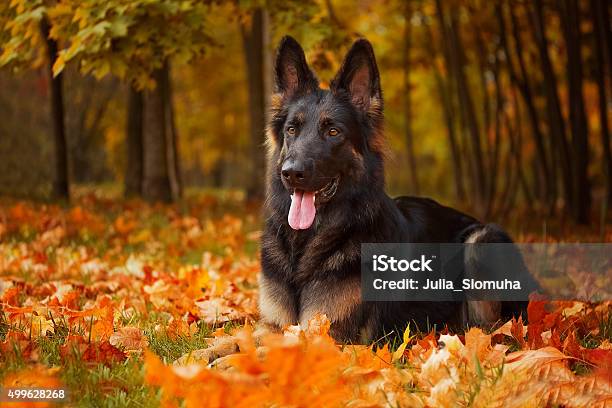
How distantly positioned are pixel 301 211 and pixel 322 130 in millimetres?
507

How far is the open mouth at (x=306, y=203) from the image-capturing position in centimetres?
393

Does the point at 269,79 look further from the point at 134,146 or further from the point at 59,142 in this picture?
the point at 134,146

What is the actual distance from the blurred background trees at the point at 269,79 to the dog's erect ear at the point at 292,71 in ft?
2.54

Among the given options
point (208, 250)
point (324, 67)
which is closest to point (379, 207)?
point (324, 67)

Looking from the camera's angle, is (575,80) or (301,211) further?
(575,80)

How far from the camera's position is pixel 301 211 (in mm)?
3959

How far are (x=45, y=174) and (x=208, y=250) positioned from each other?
6458 mm

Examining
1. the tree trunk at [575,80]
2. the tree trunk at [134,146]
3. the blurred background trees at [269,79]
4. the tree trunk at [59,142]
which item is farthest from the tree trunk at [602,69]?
the tree trunk at [134,146]

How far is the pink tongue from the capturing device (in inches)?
155

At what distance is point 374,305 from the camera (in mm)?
4012

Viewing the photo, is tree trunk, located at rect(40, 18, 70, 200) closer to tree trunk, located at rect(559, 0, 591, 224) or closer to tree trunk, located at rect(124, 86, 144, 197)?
tree trunk, located at rect(124, 86, 144, 197)

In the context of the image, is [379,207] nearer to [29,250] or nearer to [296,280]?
[296,280]

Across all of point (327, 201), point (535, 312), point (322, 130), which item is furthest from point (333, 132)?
point (535, 312)

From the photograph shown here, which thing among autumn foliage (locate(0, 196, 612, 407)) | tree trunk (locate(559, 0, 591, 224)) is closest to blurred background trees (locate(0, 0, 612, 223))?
tree trunk (locate(559, 0, 591, 224))
